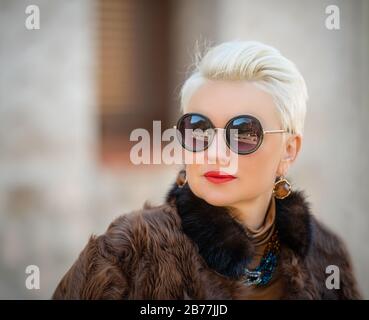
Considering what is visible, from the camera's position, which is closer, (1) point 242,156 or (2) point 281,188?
(1) point 242,156

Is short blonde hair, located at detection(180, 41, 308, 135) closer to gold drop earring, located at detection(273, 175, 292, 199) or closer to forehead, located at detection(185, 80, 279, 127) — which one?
forehead, located at detection(185, 80, 279, 127)

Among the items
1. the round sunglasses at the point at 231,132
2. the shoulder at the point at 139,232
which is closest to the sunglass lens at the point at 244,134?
the round sunglasses at the point at 231,132

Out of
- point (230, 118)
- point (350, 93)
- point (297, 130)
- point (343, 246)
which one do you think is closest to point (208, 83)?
point (230, 118)

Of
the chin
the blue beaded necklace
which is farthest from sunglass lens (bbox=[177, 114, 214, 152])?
the blue beaded necklace

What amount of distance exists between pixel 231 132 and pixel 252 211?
260mm

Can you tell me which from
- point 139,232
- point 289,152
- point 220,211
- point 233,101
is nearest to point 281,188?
point 289,152

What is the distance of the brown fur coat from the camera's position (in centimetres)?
152

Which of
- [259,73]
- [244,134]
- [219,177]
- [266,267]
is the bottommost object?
[266,267]

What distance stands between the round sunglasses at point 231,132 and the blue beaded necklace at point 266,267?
299mm

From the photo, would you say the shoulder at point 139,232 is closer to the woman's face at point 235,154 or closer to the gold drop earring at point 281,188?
the woman's face at point 235,154

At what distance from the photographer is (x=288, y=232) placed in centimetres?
168

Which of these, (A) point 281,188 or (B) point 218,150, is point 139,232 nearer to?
(B) point 218,150

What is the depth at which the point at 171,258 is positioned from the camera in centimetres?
154
